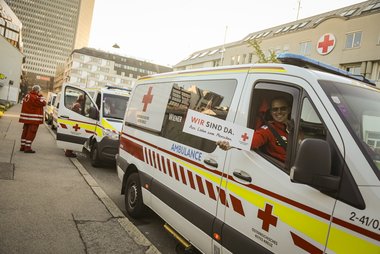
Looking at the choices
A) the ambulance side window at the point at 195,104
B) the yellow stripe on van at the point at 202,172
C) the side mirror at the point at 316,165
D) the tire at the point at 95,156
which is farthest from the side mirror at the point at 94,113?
the side mirror at the point at 316,165

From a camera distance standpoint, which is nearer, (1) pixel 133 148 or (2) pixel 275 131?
(2) pixel 275 131

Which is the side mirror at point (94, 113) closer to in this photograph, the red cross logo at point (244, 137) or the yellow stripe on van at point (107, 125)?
the yellow stripe on van at point (107, 125)

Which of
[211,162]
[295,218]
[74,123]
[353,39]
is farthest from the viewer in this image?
[353,39]

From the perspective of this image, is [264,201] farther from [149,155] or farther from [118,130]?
[118,130]

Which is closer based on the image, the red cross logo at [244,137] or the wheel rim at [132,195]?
the red cross logo at [244,137]

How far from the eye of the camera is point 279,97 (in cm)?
273

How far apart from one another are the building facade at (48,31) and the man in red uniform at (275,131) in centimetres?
17243

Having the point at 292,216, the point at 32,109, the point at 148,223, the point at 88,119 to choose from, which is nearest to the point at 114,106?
the point at 88,119

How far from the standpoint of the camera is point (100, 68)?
332ft

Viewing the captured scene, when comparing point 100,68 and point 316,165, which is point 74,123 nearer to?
point 316,165

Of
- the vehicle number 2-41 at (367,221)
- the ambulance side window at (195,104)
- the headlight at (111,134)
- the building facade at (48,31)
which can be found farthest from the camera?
the building facade at (48,31)

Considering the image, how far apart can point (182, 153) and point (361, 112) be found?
6.29 ft

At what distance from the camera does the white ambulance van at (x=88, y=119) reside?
830cm

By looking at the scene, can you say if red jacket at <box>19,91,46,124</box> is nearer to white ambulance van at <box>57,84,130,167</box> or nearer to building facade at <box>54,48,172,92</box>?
white ambulance van at <box>57,84,130,167</box>
